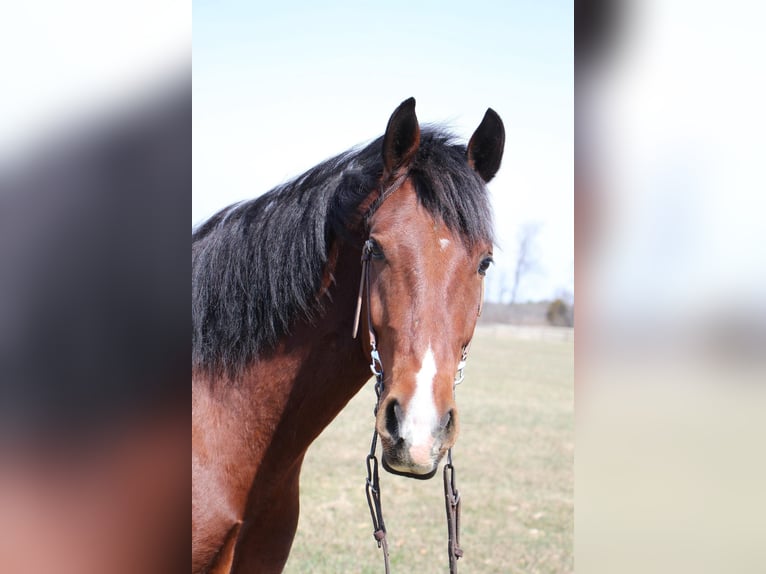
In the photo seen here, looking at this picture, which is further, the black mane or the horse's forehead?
the black mane

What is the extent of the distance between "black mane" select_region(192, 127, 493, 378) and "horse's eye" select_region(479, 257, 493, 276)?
0.21 feet

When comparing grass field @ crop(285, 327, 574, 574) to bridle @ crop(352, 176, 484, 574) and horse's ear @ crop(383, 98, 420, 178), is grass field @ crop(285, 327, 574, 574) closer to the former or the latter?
bridle @ crop(352, 176, 484, 574)

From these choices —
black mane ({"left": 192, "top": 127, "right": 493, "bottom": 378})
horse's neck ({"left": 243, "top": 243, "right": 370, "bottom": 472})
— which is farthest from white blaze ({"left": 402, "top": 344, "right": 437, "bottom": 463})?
black mane ({"left": 192, "top": 127, "right": 493, "bottom": 378})

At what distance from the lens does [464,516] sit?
4730 mm

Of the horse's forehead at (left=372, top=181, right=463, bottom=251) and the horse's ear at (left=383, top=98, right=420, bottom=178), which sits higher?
the horse's ear at (left=383, top=98, right=420, bottom=178)

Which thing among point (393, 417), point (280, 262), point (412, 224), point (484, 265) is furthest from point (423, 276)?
point (280, 262)

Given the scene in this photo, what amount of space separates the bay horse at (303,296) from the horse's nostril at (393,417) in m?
0.10

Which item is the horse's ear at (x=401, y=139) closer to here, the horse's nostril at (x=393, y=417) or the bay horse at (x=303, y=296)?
the bay horse at (x=303, y=296)

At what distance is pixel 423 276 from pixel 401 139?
46 cm

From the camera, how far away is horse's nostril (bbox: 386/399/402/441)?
1.52m

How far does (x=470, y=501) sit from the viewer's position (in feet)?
16.6

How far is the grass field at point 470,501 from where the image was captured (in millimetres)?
3945
